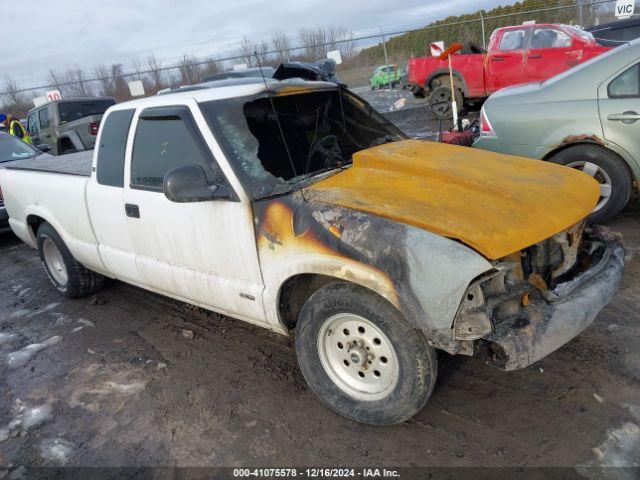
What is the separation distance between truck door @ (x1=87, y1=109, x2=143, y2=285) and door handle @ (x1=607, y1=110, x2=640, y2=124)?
4.28m

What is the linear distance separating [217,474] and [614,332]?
2746 millimetres

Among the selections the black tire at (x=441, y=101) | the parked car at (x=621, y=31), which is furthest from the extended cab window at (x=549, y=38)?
the black tire at (x=441, y=101)

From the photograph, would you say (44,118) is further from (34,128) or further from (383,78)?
(383,78)

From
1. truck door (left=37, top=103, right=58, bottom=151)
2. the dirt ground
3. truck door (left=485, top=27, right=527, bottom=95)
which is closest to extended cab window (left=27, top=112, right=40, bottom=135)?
truck door (left=37, top=103, right=58, bottom=151)

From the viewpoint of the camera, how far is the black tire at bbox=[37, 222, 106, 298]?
4.88 metres

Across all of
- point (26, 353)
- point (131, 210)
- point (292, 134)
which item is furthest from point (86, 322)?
point (292, 134)

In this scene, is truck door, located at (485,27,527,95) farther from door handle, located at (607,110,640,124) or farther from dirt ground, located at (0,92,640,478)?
dirt ground, located at (0,92,640,478)

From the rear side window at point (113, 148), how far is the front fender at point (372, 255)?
154 centimetres

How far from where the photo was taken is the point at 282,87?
3627mm

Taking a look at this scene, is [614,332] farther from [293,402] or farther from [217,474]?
[217,474]

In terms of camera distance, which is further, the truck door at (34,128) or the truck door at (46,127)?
the truck door at (34,128)

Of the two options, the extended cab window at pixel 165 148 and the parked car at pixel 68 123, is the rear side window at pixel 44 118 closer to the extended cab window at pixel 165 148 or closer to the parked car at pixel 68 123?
the parked car at pixel 68 123

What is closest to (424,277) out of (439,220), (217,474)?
(439,220)

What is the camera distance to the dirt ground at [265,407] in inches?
102
